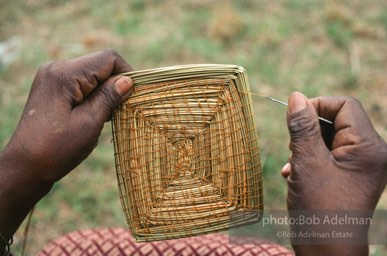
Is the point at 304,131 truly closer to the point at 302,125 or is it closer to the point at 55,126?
the point at 302,125

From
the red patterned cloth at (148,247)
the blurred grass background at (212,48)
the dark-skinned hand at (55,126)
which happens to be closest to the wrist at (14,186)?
the dark-skinned hand at (55,126)

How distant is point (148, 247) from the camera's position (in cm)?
171

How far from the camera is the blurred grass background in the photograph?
3055 mm

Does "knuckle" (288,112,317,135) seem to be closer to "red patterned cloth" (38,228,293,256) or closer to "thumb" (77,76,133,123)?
"thumb" (77,76,133,123)

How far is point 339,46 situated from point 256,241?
252cm

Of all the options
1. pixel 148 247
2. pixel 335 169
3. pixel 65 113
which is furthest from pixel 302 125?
pixel 148 247

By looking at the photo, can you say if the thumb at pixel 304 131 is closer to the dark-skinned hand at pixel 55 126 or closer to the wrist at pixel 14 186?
the dark-skinned hand at pixel 55 126

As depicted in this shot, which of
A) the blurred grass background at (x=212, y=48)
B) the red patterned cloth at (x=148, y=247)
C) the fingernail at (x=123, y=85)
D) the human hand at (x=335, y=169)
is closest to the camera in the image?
the human hand at (x=335, y=169)

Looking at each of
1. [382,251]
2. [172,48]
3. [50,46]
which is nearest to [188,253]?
[382,251]

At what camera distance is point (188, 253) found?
1.69 metres

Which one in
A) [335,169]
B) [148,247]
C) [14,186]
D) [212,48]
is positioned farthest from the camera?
[212,48]

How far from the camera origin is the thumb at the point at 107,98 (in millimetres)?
1397

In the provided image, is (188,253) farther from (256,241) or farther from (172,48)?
(172,48)

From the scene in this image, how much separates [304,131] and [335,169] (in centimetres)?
10
